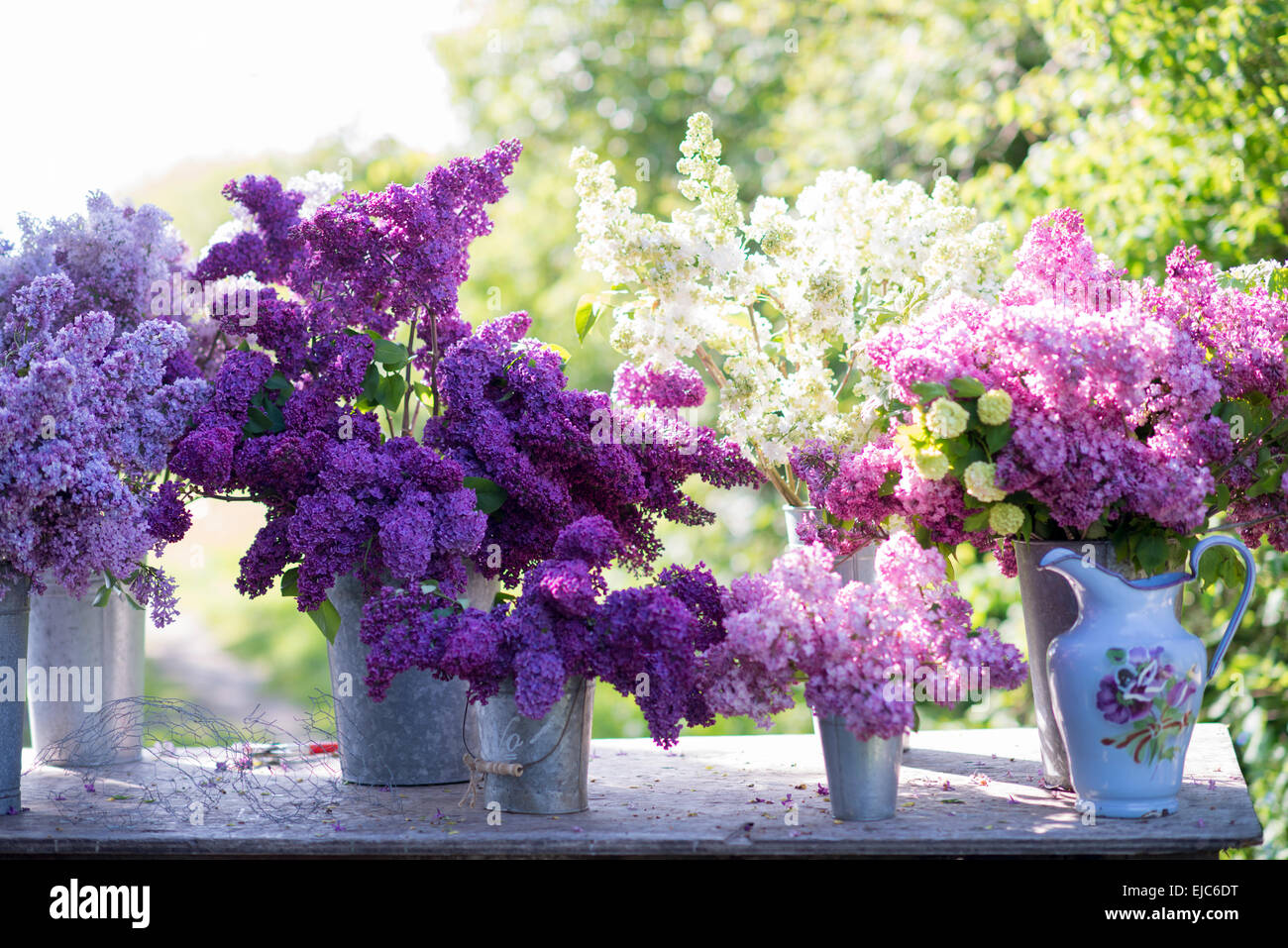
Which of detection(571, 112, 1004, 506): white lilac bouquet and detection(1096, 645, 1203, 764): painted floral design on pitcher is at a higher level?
detection(571, 112, 1004, 506): white lilac bouquet

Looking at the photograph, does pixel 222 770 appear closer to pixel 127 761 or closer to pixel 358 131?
pixel 127 761

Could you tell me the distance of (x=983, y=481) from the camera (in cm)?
164

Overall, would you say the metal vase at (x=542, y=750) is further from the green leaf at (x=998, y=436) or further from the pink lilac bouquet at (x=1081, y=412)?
the green leaf at (x=998, y=436)

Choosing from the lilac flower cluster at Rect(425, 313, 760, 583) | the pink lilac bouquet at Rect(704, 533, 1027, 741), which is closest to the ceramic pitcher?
the pink lilac bouquet at Rect(704, 533, 1027, 741)

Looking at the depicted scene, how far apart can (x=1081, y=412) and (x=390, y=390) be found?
1.12m

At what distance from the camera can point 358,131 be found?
8.62 meters

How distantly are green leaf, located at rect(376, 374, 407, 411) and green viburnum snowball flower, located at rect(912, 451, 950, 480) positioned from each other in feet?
3.00

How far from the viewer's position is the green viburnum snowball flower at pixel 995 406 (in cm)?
162

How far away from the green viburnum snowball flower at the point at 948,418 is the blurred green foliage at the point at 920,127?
2.91ft

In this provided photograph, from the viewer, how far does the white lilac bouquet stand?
2006 mm

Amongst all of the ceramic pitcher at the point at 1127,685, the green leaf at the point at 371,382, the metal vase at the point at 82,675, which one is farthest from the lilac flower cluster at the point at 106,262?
the ceramic pitcher at the point at 1127,685

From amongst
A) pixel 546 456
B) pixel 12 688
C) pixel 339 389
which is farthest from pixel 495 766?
pixel 12 688

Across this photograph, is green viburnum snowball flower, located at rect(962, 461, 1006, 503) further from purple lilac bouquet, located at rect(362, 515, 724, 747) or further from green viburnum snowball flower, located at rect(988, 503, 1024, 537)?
purple lilac bouquet, located at rect(362, 515, 724, 747)
